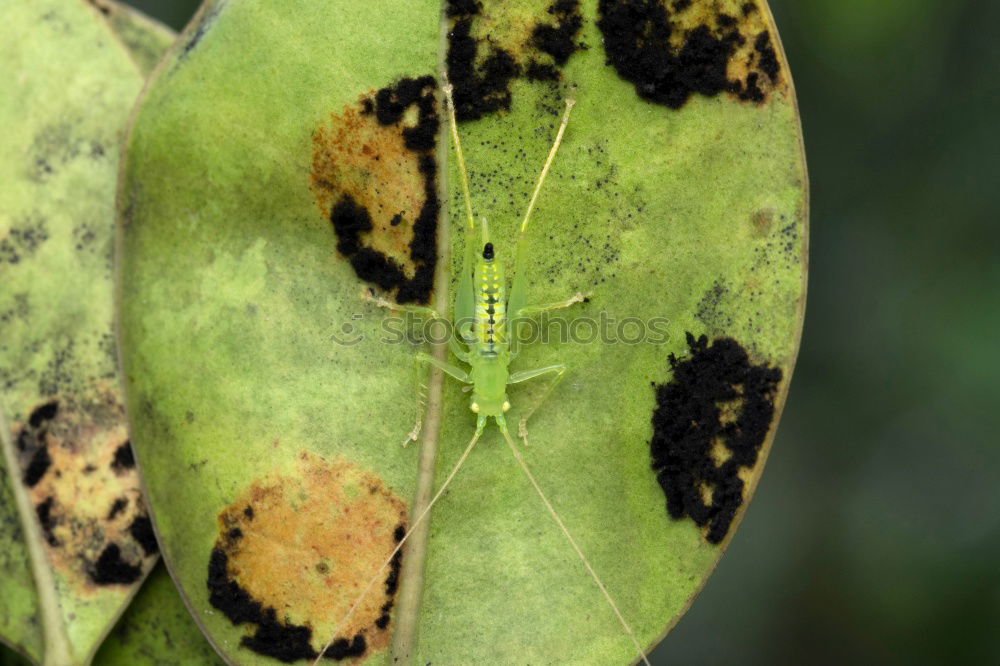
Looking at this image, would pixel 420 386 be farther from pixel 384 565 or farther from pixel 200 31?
pixel 200 31

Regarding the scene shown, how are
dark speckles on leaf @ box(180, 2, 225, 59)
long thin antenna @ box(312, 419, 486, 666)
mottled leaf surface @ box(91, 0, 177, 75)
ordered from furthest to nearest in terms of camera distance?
1. mottled leaf surface @ box(91, 0, 177, 75)
2. long thin antenna @ box(312, 419, 486, 666)
3. dark speckles on leaf @ box(180, 2, 225, 59)

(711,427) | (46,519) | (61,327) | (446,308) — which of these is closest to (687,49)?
(446,308)

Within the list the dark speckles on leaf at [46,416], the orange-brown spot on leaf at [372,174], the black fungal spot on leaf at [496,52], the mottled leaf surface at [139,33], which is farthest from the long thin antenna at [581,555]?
the mottled leaf surface at [139,33]

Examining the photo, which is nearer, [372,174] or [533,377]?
[372,174]

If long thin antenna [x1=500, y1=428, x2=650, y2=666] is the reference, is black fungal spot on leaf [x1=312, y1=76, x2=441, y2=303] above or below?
above

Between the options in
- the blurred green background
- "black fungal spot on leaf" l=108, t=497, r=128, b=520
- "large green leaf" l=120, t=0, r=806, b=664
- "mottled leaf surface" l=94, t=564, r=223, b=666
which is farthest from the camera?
the blurred green background

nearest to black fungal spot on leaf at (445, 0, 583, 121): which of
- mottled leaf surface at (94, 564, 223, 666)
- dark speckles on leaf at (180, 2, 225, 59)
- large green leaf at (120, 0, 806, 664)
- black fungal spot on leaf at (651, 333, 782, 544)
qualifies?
large green leaf at (120, 0, 806, 664)

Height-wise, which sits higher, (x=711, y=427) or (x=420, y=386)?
(x=711, y=427)

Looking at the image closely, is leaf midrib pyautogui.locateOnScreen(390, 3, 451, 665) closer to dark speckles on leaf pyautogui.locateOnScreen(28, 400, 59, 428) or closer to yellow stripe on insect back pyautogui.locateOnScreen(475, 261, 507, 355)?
yellow stripe on insect back pyautogui.locateOnScreen(475, 261, 507, 355)
